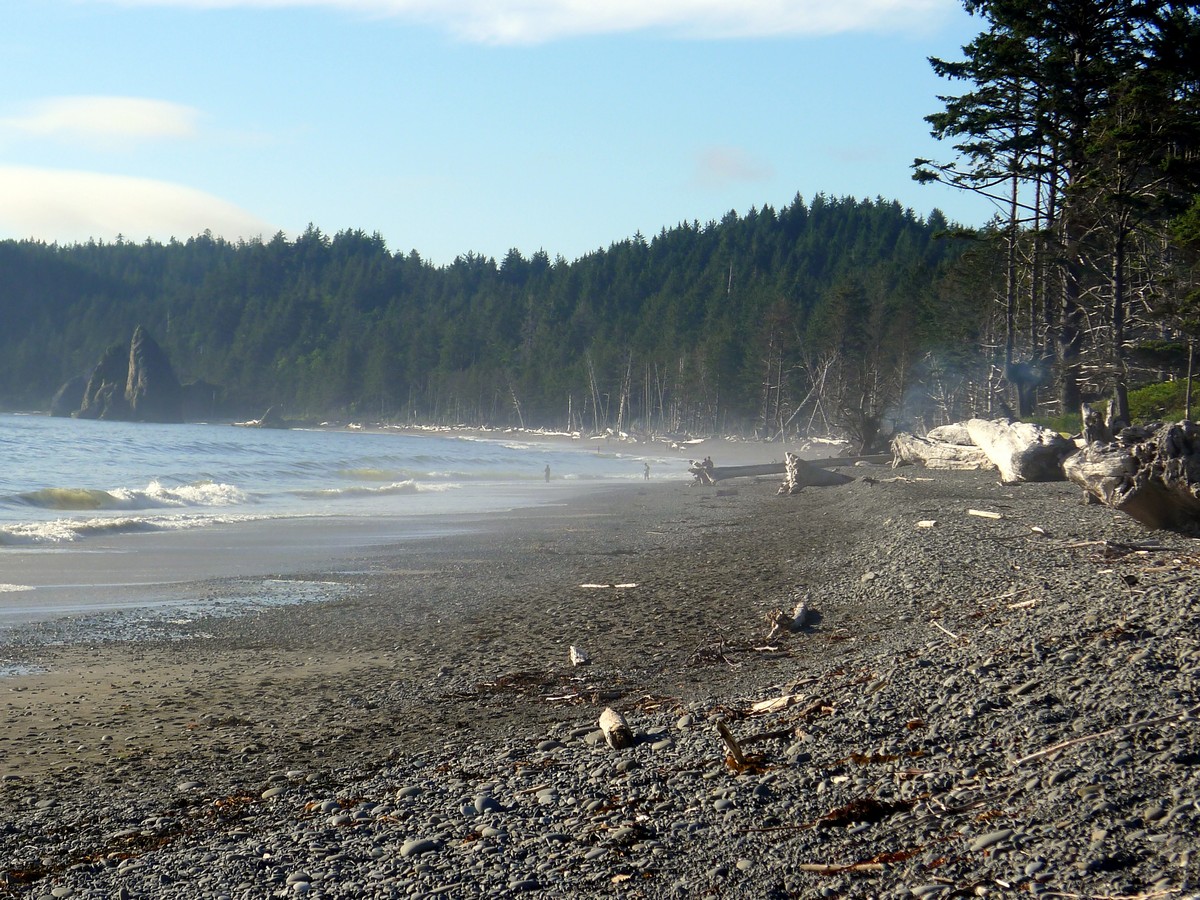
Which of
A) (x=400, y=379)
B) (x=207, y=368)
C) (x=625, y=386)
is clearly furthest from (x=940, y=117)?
(x=207, y=368)

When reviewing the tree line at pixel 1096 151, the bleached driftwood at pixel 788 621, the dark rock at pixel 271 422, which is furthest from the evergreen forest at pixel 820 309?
the bleached driftwood at pixel 788 621

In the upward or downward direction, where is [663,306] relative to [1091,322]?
upward

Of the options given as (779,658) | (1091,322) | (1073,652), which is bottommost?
(779,658)

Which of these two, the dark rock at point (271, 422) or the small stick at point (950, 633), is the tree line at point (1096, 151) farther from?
the dark rock at point (271, 422)

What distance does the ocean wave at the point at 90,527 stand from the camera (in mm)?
16781

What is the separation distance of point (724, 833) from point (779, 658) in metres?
3.66

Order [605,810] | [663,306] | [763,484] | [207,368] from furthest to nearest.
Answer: [207,368] < [663,306] < [763,484] < [605,810]

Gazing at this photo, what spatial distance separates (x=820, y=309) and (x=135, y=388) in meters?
97.8

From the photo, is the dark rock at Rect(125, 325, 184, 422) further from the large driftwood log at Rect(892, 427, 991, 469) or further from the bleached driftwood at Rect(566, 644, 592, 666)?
the bleached driftwood at Rect(566, 644, 592, 666)

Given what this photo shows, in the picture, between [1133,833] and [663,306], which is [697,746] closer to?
[1133,833]

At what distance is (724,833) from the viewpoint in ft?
13.3

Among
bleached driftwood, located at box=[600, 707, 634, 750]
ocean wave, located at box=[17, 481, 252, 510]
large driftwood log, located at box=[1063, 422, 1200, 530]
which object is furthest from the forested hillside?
bleached driftwood, located at box=[600, 707, 634, 750]

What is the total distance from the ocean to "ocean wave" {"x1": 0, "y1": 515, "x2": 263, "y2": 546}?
3 cm

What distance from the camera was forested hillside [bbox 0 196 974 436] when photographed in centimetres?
7588
